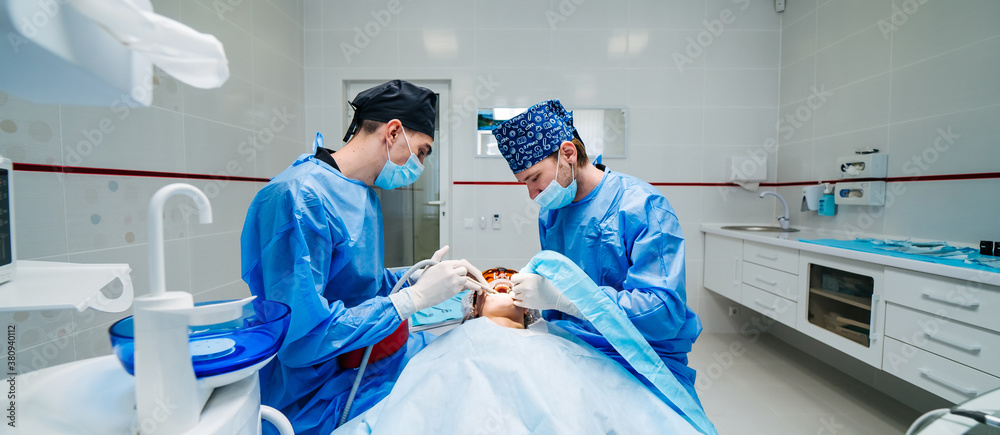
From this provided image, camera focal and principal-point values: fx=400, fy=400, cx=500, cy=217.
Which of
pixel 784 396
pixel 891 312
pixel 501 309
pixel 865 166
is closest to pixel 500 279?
pixel 501 309

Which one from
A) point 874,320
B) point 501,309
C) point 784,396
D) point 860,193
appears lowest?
point 784,396

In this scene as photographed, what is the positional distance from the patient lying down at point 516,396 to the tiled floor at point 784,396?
4.80ft

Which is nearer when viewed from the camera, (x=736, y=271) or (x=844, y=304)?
(x=844, y=304)

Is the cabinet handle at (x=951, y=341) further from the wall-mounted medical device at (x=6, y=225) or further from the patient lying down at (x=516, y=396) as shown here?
the wall-mounted medical device at (x=6, y=225)

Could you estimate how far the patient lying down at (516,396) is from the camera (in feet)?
3.03

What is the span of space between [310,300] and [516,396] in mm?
574

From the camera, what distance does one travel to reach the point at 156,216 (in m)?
0.52

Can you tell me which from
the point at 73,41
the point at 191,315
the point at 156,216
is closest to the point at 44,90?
the point at 73,41

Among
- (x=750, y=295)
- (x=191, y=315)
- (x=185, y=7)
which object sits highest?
(x=185, y=7)

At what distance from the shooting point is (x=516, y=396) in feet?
3.18

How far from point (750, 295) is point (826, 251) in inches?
29.9

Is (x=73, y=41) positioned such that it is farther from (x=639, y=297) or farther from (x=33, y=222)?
(x=33, y=222)

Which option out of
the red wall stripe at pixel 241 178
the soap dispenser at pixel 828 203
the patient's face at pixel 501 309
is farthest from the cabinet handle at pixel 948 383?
the patient's face at pixel 501 309

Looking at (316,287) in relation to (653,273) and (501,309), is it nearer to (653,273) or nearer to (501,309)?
(501,309)
